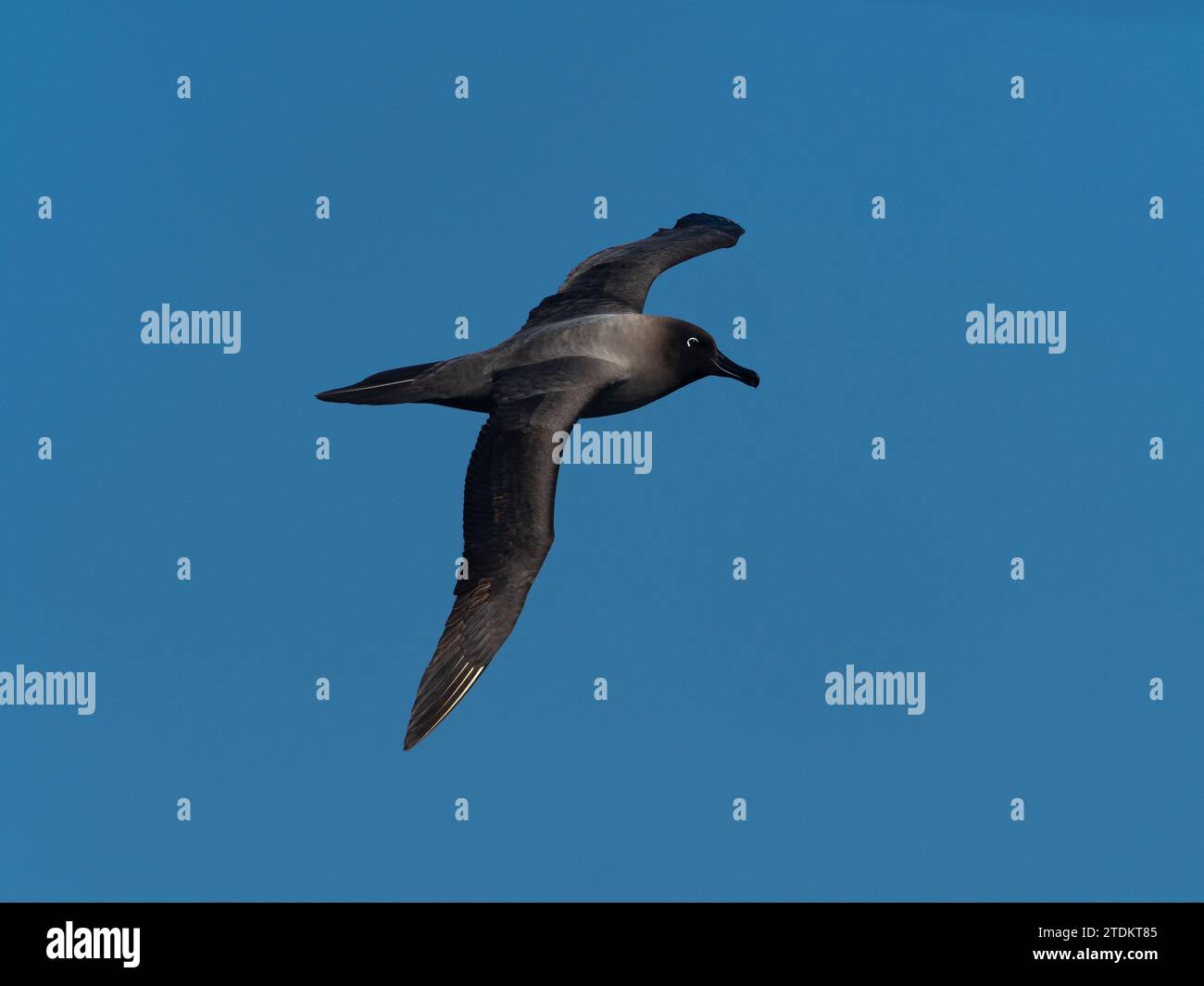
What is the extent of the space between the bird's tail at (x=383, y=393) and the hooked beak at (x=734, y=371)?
2.87 meters

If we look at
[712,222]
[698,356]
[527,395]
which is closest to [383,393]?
[527,395]

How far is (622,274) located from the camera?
18469 mm

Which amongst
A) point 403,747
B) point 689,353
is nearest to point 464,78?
point 689,353

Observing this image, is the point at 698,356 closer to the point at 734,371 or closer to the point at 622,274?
the point at 734,371

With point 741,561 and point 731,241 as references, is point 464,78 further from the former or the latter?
point 741,561

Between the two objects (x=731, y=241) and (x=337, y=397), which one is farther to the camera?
(x=731, y=241)

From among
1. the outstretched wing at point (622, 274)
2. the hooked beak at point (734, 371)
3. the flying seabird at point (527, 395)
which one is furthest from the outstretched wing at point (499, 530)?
the outstretched wing at point (622, 274)

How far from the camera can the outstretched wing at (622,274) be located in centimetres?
1792

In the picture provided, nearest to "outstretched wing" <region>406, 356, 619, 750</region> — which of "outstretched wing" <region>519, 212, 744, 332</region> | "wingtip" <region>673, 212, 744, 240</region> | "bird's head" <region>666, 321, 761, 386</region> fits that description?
"bird's head" <region>666, 321, 761, 386</region>

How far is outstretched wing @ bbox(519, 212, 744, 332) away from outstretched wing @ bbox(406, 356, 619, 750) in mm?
2270

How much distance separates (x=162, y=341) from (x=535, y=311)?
3748 millimetres

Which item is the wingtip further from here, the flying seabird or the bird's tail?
the bird's tail

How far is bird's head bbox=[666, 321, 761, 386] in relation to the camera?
16969mm

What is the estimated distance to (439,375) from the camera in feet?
53.9
